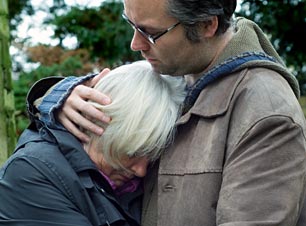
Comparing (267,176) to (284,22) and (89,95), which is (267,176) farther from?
(284,22)

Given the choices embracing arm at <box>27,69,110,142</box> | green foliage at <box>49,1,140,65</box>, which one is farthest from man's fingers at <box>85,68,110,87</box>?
green foliage at <box>49,1,140,65</box>

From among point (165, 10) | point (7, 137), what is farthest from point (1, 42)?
point (165, 10)

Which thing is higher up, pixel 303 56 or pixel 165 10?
pixel 165 10

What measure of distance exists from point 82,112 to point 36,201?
0.40 m

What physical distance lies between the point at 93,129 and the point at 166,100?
0.28 metres

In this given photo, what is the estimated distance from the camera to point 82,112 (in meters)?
2.79

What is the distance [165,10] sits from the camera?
2541 mm

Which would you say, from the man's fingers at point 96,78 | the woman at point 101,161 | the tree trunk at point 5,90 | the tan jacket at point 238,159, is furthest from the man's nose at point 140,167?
the tree trunk at point 5,90

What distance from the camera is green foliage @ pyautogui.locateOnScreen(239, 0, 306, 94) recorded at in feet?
29.6

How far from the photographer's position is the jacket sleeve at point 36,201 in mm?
2535

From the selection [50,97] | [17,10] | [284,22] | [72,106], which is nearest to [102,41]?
[284,22]

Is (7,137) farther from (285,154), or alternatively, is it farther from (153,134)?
(285,154)

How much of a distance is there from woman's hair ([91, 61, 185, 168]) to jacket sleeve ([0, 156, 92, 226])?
0.25 meters

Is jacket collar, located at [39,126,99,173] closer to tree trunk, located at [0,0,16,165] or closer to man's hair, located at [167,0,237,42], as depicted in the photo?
man's hair, located at [167,0,237,42]
